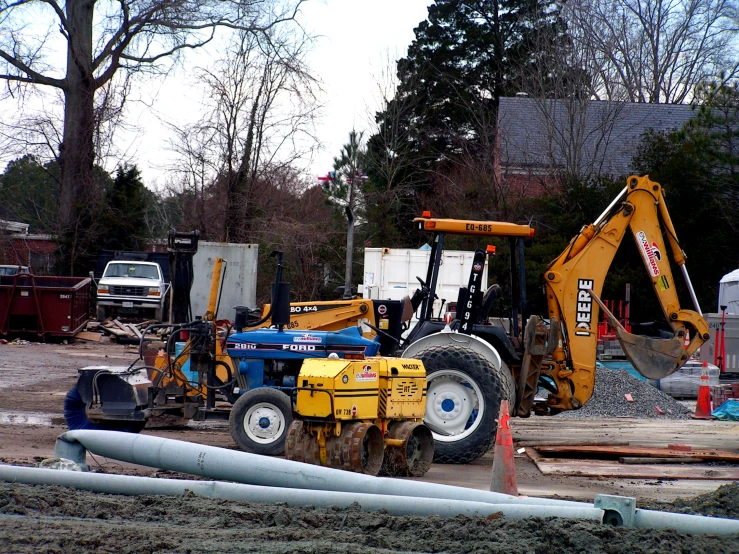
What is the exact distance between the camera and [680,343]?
11.4 meters

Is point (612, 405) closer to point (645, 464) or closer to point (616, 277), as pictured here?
point (645, 464)

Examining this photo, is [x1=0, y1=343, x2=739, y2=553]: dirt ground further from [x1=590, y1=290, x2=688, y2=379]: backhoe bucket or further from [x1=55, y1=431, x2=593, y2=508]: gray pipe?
[x1=590, y1=290, x2=688, y2=379]: backhoe bucket

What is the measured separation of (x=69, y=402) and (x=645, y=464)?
6.86 metres

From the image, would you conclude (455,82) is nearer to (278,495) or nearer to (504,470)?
(504,470)

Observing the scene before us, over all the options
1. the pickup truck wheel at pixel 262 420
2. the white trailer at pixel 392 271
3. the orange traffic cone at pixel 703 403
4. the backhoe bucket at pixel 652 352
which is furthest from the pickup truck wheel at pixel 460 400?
the white trailer at pixel 392 271

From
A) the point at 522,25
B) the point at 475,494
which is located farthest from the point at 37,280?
the point at 522,25

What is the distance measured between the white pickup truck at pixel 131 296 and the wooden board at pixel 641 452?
19.6 meters

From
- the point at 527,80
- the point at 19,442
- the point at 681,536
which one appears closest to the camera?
the point at 681,536

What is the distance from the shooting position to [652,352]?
11.4 metres

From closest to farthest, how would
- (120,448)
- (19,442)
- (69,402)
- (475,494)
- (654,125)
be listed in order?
(475,494) → (120,448) → (19,442) → (69,402) → (654,125)

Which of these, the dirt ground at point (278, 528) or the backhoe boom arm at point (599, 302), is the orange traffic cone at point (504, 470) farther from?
the backhoe boom arm at point (599, 302)

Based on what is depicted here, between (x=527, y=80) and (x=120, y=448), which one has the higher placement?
(x=527, y=80)

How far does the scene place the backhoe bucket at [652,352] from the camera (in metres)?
11.4

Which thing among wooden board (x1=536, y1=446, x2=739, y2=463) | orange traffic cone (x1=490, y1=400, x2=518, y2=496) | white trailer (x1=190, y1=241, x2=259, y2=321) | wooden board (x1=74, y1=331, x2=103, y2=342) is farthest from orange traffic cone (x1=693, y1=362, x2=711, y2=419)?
wooden board (x1=74, y1=331, x2=103, y2=342)
